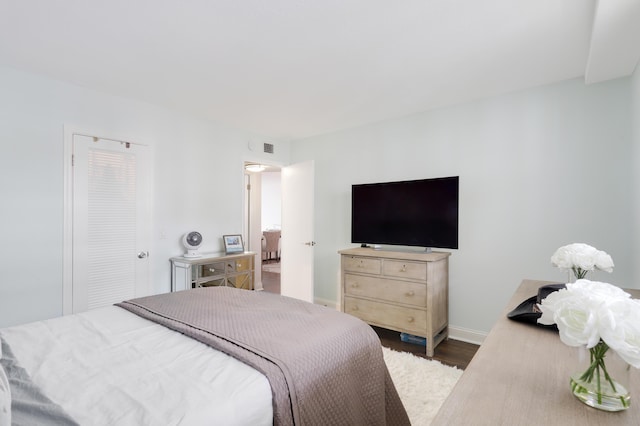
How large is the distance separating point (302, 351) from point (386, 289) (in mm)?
2047

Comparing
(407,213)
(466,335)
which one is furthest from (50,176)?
(466,335)

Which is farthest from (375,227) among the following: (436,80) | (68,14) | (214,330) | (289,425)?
(68,14)

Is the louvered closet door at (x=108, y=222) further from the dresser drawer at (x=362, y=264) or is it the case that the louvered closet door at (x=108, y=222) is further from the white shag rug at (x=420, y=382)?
the white shag rug at (x=420, y=382)

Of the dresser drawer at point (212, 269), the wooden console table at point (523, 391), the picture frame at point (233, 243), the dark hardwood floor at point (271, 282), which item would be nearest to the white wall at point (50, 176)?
the dresser drawer at point (212, 269)

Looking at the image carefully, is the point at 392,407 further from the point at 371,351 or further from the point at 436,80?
the point at 436,80

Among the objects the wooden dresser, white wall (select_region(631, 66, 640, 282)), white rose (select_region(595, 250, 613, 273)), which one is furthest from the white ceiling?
the wooden dresser

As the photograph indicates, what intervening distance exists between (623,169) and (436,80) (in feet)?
5.42

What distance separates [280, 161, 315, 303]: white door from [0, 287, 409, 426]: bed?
2322 mm

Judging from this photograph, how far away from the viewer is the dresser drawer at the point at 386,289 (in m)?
3.04

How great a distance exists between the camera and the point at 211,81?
111 inches

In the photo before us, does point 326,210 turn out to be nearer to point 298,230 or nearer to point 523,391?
point 298,230

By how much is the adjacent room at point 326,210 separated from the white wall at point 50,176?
0.02 meters

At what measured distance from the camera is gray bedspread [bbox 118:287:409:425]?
1.23m

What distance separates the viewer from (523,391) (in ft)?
2.79
